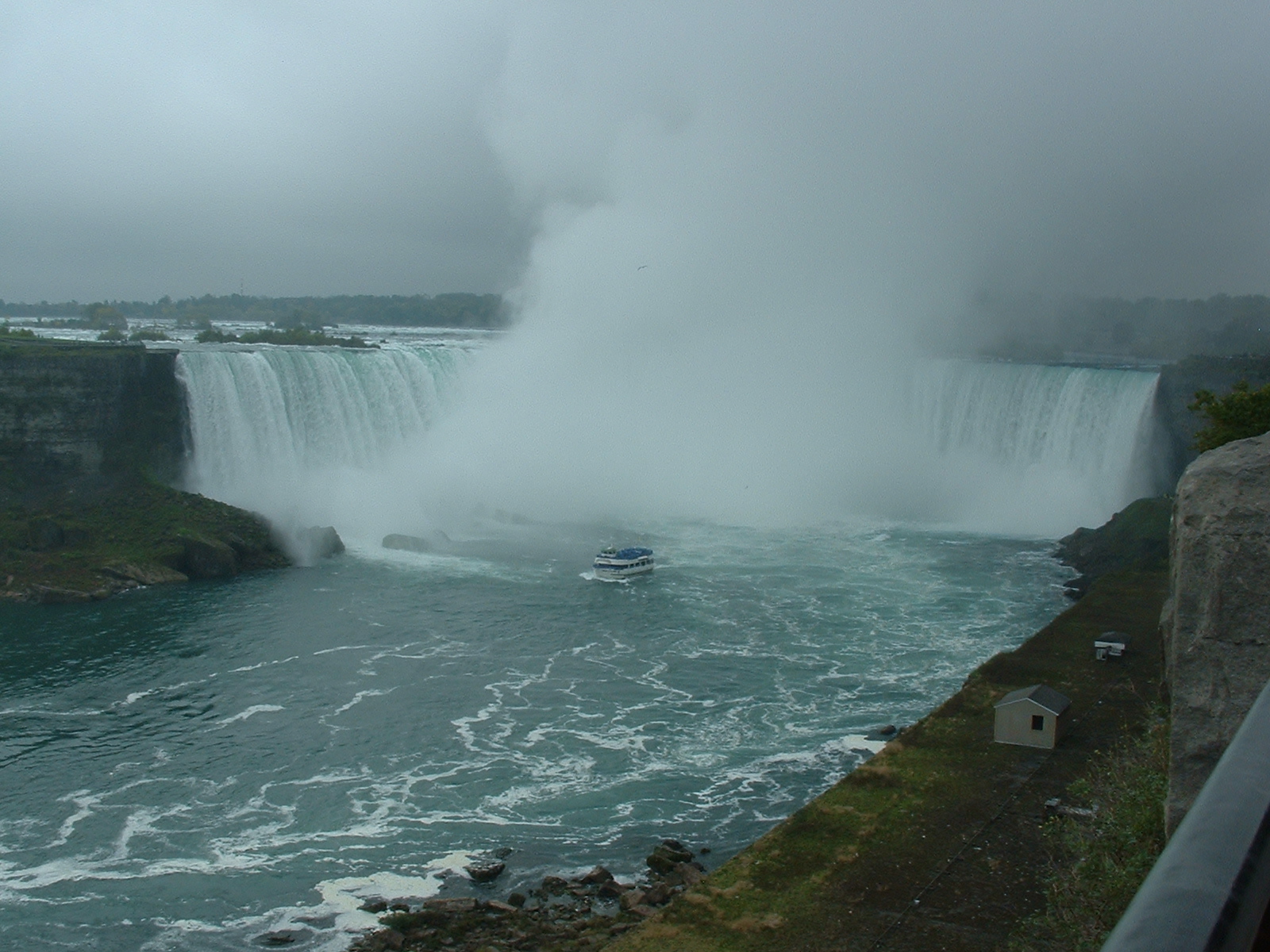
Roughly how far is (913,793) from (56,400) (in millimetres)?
30273

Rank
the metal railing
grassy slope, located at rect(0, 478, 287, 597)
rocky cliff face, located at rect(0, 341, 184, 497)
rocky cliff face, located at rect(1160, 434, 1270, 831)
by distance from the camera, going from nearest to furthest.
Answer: the metal railing → rocky cliff face, located at rect(1160, 434, 1270, 831) → grassy slope, located at rect(0, 478, 287, 597) → rocky cliff face, located at rect(0, 341, 184, 497)

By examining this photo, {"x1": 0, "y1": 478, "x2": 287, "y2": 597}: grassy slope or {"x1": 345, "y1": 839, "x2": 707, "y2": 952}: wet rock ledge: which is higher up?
{"x1": 0, "y1": 478, "x2": 287, "y2": 597}: grassy slope

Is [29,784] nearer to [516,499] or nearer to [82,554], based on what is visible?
[82,554]

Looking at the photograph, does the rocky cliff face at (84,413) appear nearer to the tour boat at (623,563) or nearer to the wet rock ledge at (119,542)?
the wet rock ledge at (119,542)

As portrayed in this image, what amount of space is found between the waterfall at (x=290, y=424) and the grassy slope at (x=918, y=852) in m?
23.7

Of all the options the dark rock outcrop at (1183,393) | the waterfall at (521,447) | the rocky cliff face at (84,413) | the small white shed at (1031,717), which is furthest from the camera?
the dark rock outcrop at (1183,393)

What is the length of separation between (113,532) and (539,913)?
Answer: 76.8ft

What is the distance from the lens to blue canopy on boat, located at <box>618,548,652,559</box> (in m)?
31.2

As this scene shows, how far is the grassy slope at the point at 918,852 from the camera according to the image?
12133 millimetres

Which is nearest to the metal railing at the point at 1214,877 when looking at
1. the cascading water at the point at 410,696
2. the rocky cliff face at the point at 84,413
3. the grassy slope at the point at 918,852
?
the grassy slope at the point at 918,852

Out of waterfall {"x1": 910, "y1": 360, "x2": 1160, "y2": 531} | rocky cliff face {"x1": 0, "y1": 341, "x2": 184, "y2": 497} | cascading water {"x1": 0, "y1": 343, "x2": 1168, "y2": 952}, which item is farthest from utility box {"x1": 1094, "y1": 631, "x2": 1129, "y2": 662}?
rocky cliff face {"x1": 0, "y1": 341, "x2": 184, "y2": 497}

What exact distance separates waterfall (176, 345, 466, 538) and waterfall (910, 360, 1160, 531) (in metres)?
23.0

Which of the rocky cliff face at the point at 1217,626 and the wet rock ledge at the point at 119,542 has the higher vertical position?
the rocky cliff face at the point at 1217,626

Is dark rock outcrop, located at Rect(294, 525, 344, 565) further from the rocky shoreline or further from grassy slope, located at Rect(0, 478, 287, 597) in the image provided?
grassy slope, located at Rect(0, 478, 287, 597)
